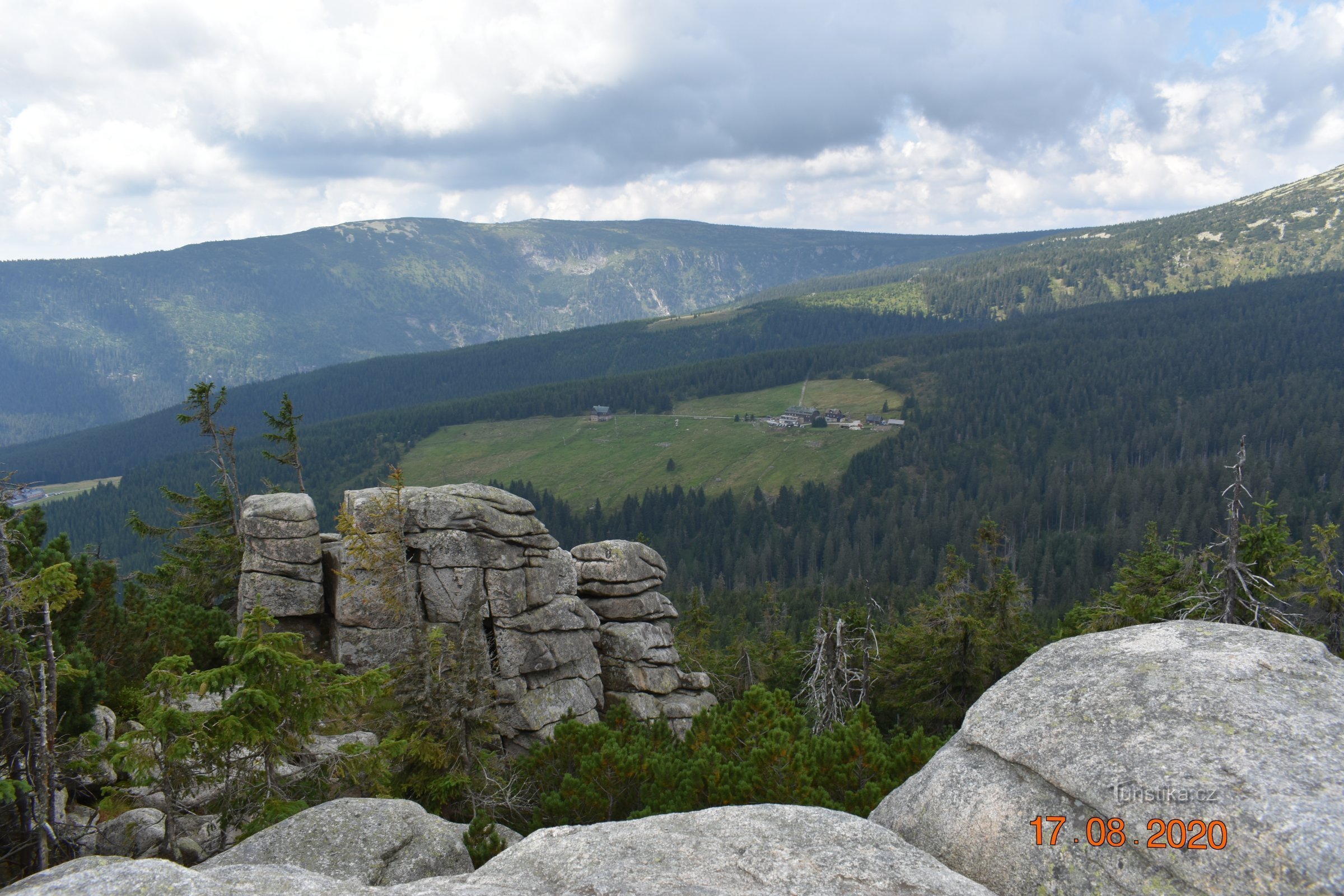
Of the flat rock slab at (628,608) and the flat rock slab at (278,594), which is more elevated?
the flat rock slab at (278,594)

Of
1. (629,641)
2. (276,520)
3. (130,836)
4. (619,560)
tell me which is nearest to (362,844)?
(130,836)

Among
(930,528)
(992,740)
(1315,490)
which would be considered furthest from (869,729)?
(1315,490)

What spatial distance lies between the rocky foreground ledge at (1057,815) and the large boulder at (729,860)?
0.11 feet

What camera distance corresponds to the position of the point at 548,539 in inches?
1532

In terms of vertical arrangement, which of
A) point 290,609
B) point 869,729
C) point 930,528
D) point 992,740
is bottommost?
point 930,528

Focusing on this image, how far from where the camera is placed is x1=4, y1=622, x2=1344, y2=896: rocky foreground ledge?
9250mm

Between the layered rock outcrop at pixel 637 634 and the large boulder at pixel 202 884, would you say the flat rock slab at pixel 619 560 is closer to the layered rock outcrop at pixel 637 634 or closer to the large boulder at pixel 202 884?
the layered rock outcrop at pixel 637 634

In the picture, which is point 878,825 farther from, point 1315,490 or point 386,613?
point 1315,490

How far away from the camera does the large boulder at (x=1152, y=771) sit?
9.19 metres

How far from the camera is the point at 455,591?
35281mm

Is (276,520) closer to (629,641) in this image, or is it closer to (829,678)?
(629,641)

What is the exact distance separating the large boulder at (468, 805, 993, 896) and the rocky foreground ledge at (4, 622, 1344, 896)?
0.03 m

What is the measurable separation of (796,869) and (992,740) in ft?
14.2
